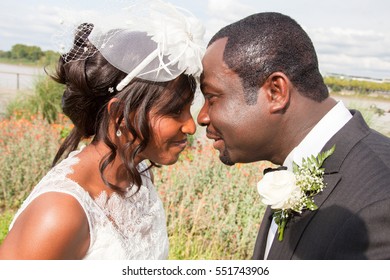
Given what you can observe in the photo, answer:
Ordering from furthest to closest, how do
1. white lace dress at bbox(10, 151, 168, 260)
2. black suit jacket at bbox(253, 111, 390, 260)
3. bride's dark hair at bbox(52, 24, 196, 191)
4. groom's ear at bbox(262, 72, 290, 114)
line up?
bride's dark hair at bbox(52, 24, 196, 191) < white lace dress at bbox(10, 151, 168, 260) < groom's ear at bbox(262, 72, 290, 114) < black suit jacket at bbox(253, 111, 390, 260)

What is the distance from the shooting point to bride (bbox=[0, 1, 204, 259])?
2832mm

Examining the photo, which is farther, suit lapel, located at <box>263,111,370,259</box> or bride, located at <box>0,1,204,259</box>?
bride, located at <box>0,1,204,259</box>

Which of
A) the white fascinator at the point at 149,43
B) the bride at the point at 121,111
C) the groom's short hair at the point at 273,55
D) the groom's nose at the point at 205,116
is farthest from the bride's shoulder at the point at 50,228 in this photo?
the groom's short hair at the point at 273,55

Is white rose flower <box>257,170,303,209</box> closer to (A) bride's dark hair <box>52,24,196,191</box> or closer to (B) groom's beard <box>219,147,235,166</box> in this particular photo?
(B) groom's beard <box>219,147,235,166</box>

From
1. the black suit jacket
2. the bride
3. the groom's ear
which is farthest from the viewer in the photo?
the bride

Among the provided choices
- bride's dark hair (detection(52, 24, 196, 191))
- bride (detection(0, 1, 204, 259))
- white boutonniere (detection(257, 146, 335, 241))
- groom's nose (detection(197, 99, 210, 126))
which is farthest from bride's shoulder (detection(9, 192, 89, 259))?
white boutonniere (detection(257, 146, 335, 241))

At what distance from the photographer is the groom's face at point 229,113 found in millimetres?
2723

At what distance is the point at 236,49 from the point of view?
8.84ft

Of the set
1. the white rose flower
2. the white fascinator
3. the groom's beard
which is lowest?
the groom's beard

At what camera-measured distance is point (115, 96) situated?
9.76 feet

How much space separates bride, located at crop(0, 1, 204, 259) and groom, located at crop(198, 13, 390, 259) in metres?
0.20

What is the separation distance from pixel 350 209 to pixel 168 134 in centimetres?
126

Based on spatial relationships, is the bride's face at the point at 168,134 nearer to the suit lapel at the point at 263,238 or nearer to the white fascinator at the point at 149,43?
the white fascinator at the point at 149,43
